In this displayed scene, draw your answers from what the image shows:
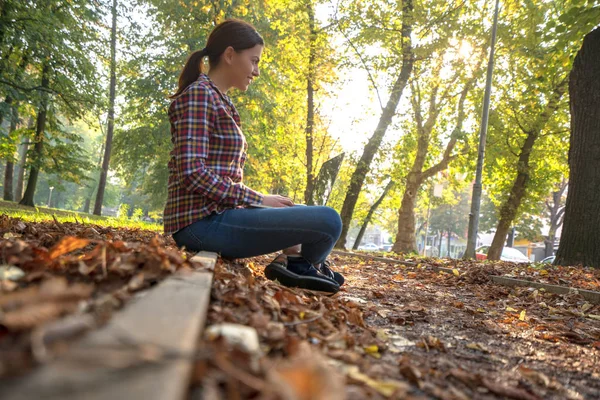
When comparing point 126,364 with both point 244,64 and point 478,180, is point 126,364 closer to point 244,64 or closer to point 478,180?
point 244,64

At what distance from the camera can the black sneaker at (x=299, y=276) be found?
3203 mm

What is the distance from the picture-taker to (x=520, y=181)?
15.8m

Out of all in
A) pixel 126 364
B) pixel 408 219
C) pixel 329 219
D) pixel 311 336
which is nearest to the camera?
pixel 126 364

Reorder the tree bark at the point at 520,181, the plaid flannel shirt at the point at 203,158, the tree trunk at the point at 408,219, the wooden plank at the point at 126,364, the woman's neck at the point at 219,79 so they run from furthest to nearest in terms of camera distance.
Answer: the tree trunk at the point at 408,219, the tree bark at the point at 520,181, the woman's neck at the point at 219,79, the plaid flannel shirt at the point at 203,158, the wooden plank at the point at 126,364

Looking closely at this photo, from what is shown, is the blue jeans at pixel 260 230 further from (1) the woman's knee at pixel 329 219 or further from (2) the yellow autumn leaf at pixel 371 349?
(2) the yellow autumn leaf at pixel 371 349

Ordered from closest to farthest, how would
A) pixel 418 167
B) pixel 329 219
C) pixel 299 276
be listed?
pixel 329 219 → pixel 299 276 → pixel 418 167

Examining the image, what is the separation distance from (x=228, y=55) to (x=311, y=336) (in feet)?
7.52

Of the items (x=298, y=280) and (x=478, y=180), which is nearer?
(x=298, y=280)

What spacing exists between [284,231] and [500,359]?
60.8 inches

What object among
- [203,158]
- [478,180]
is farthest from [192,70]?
[478,180]

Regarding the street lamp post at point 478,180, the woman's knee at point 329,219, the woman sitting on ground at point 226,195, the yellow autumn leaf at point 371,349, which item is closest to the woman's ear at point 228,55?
the woman sitting on ground at point 226,195

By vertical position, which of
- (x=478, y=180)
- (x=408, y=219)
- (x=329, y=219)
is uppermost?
(x=478, y=180)

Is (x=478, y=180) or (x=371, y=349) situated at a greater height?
(x=478, y=180)

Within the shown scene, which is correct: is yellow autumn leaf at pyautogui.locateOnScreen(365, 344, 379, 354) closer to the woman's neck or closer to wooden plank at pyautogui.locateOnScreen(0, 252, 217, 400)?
wooden plank at pyautogui.locateOnScreen(0, 252, 217, 400)
